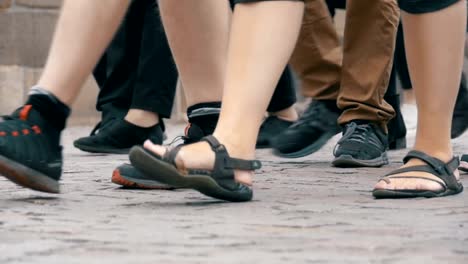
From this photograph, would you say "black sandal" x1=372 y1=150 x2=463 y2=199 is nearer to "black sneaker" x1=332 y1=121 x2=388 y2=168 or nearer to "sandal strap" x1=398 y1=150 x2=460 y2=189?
"sandal strap" x1=398 y1=150 x2=460 y2=189

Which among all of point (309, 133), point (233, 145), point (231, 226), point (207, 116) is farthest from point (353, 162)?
point (231, 226)

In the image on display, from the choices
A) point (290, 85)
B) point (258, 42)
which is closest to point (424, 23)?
point (258, 42)

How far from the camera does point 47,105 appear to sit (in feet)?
9.82

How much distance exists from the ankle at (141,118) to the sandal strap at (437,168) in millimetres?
1718

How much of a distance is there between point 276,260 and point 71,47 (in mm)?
1088

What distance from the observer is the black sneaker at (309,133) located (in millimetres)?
4477

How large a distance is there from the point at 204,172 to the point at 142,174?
481 mm

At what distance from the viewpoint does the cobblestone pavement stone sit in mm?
2197

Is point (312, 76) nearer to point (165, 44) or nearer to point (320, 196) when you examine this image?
point (165, 44)

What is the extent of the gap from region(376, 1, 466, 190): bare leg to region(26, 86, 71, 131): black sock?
0.81m

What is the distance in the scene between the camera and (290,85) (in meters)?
5.44

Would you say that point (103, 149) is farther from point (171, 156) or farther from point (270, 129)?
point (171, 156)

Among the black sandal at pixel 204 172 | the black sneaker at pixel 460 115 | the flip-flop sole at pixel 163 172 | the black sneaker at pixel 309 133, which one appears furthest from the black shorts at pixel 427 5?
the black sneaker at pixel 460 115

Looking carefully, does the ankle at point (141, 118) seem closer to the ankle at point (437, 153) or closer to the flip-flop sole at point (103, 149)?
the flip-flop sole at point (103, 149)
